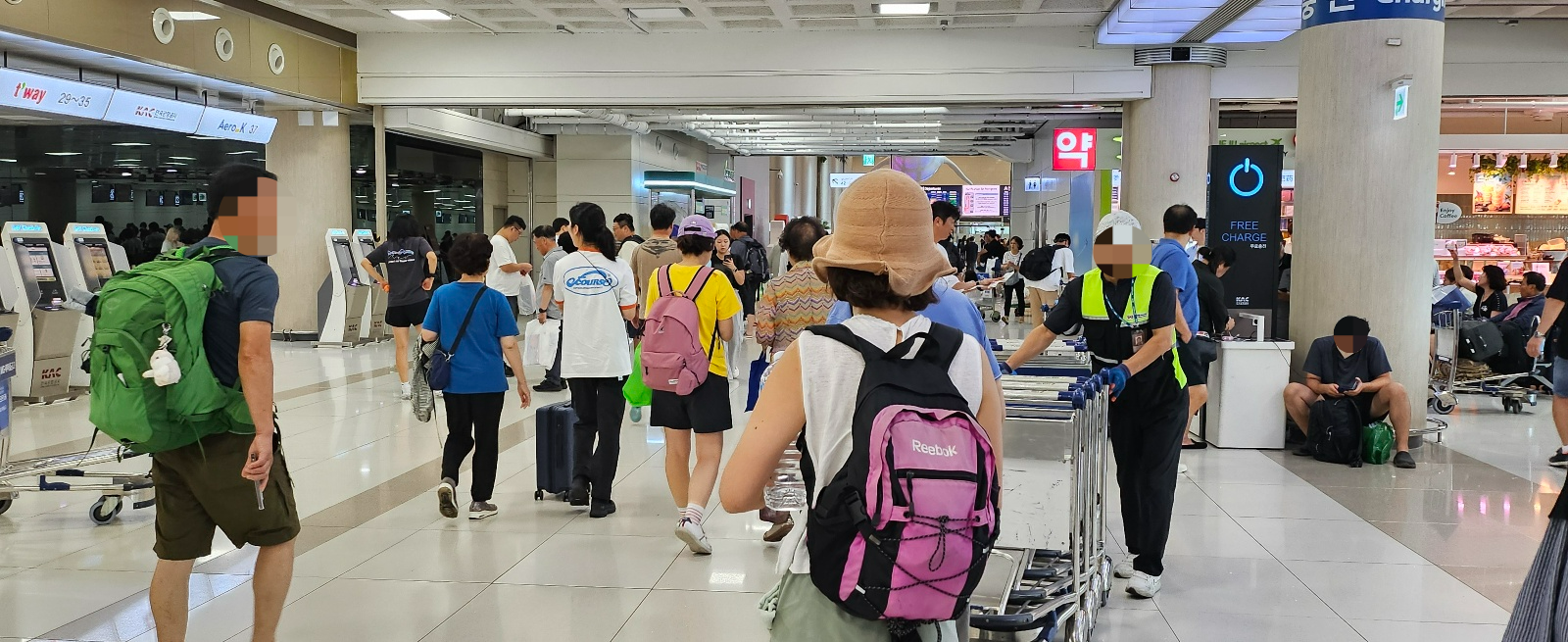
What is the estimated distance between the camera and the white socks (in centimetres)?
476

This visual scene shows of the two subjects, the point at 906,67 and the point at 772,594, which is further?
the point at 906,67

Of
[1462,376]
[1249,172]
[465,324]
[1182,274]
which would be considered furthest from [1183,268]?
[1462,376]

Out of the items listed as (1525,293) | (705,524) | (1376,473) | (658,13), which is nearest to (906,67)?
(658,13)

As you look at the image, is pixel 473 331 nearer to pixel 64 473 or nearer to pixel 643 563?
pixel 643 563

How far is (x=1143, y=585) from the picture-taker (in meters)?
4.25

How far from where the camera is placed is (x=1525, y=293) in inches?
412

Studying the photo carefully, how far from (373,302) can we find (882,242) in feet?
45.7

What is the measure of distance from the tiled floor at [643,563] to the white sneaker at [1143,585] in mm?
36

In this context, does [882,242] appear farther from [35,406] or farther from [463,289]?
[35,406]

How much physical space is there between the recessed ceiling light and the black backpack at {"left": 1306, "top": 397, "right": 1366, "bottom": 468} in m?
9.67

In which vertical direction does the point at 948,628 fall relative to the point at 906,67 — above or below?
below

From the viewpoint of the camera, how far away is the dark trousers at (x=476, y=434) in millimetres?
5133

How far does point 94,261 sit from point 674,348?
25.7 ft

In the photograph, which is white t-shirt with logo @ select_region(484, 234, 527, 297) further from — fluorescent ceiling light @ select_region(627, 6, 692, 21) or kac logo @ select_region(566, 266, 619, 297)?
kac logo @ select_region(566, 266, 619, 297)
